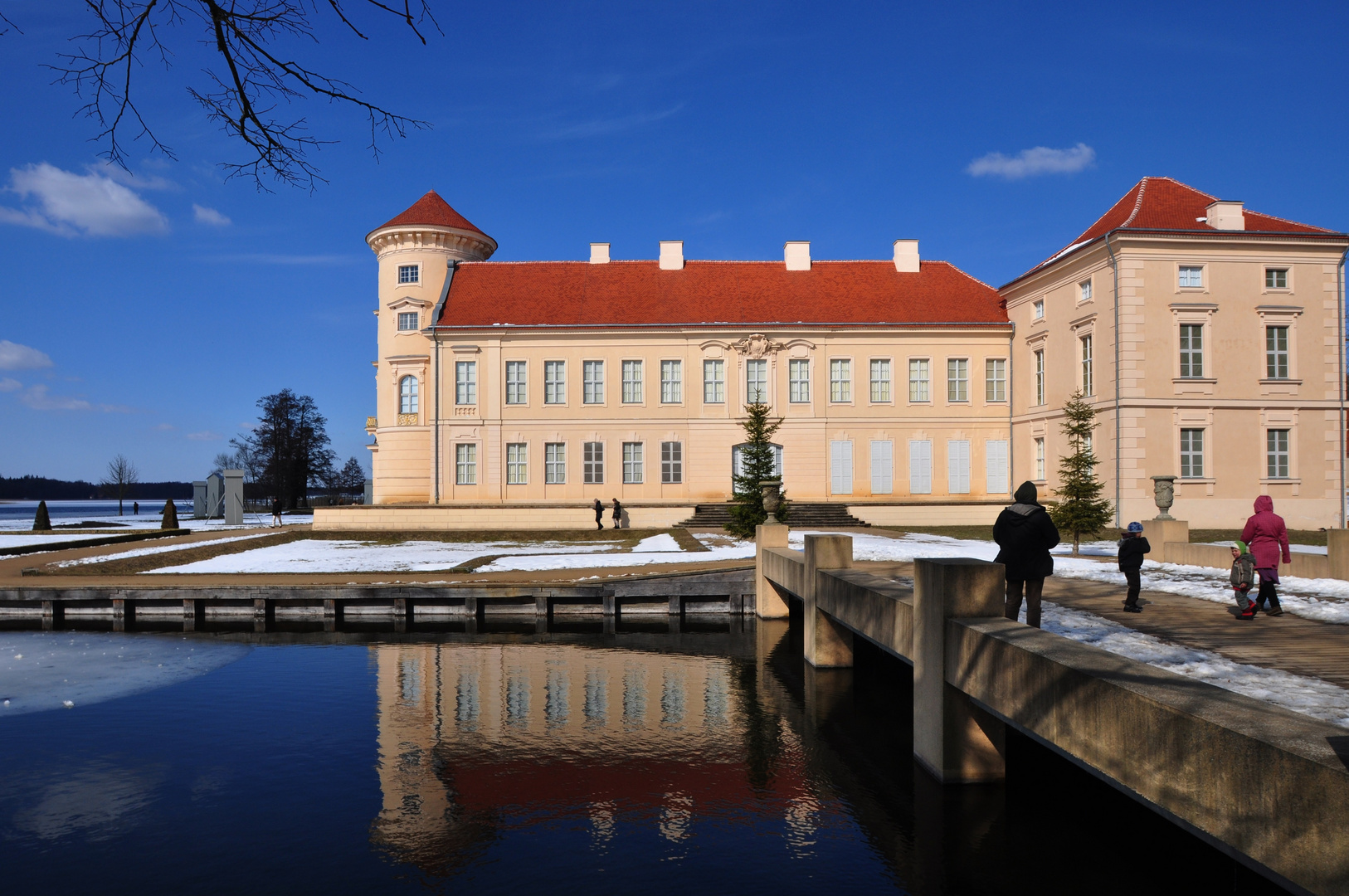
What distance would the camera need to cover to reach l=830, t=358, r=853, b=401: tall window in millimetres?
41031

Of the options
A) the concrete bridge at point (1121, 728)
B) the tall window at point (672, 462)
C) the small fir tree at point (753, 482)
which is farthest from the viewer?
the tall window at point (672, 462)

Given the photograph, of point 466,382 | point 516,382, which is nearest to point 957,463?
point 516,382

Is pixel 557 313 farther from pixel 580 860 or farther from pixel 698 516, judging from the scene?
pixel 580 860

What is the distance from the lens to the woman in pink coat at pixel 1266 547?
484 inches

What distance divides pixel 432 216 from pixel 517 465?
12690 millimetres

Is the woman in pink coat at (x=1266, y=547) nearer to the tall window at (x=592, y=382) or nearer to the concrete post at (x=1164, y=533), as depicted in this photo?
the concrete post at (x=1164, y=533)

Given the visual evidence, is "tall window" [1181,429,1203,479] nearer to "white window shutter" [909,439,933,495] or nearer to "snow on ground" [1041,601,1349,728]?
"white window shutter" [909,439,933,495]

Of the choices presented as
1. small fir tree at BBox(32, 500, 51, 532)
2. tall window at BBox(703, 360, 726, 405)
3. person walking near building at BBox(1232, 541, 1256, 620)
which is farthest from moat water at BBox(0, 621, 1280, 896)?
small fir tree at BBox(32, 500, 51, 532)

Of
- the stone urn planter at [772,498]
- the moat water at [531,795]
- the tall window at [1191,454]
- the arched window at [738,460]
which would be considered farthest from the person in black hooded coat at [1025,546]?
the arched window at [738,460]

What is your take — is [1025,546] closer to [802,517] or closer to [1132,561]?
[1132,561]

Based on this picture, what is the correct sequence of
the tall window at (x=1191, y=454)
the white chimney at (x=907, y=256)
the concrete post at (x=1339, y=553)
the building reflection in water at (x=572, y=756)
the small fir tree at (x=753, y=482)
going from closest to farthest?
the building reflection in water at (x=572, y=756)
the concrete post at (x=1339, y=553)
the small fir tree at (x=753, y=482)
the tall window at (x=1191, y=454)
the white chimney at (x=907, y=256)

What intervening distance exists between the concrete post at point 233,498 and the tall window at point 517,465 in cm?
1445

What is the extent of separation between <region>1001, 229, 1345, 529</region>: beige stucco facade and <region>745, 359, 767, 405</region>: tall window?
1363 cm

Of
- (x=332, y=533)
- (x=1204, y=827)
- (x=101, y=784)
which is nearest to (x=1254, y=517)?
(x=1204, y=827)
